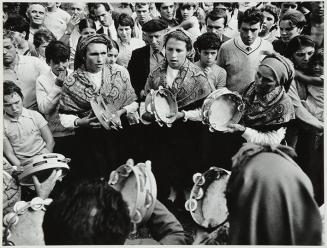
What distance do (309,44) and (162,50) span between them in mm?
951

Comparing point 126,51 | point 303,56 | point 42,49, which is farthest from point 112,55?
point 303,56

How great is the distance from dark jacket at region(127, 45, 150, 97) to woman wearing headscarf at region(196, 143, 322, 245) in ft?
2.73

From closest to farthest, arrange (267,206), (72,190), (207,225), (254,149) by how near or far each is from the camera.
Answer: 1. (72,190)
2. (267,206)
3. (254,149)
4. (207,225)

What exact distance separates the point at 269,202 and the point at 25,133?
161cm

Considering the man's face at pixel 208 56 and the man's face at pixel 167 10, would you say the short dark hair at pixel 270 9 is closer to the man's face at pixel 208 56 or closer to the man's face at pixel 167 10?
the man's face at pixel 208 56

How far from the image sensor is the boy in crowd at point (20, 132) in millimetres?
3590

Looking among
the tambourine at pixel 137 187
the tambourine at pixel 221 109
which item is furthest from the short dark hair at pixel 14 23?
the tambourine at pixel 221 109

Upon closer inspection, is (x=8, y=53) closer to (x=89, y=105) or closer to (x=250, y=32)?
(x=89, y=105)

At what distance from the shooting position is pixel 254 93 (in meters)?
3.61

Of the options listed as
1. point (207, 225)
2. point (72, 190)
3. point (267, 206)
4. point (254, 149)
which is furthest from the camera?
point (207, 225)

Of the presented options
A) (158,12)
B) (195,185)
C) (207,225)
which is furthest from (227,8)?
(207,225)

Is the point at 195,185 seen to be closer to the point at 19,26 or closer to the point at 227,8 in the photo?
the point at 227,8

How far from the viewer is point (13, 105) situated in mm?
3580

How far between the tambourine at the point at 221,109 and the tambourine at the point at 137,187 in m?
0.48
